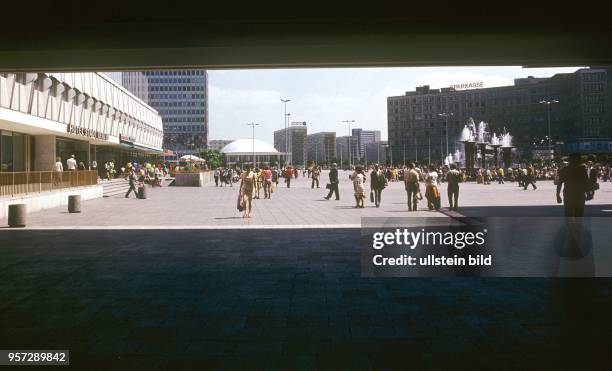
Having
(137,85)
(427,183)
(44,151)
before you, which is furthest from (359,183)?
(137,85)

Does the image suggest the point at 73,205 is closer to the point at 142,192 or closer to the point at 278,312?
the point at 142,192

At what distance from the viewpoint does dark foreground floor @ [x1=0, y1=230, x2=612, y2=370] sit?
457cm

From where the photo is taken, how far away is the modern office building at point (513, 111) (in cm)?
10747

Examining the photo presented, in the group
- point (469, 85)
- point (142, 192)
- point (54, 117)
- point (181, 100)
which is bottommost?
point (142, 192)

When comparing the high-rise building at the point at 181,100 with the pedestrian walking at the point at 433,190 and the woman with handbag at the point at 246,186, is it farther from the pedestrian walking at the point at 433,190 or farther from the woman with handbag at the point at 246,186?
the woman with handbag at the point at 246,186

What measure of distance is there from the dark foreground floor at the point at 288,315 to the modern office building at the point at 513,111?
9310 centimetres

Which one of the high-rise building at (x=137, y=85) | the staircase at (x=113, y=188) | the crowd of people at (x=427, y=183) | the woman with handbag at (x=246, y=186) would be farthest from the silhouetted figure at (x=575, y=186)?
the high-rise building at (x=137, y=85)

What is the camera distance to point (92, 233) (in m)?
13.9

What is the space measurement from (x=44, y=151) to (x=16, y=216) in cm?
2066

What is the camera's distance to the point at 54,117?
32.3m

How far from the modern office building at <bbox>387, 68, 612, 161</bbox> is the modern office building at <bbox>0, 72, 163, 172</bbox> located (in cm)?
7342

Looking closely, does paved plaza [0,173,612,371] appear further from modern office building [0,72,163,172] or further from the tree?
the tree

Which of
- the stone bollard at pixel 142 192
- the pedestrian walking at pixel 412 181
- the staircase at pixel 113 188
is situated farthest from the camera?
the staircase at pixel 113 188

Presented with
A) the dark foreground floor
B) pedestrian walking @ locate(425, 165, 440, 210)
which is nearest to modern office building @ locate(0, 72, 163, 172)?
pedestrian walking @ locate(425, 165, 440, 210)
